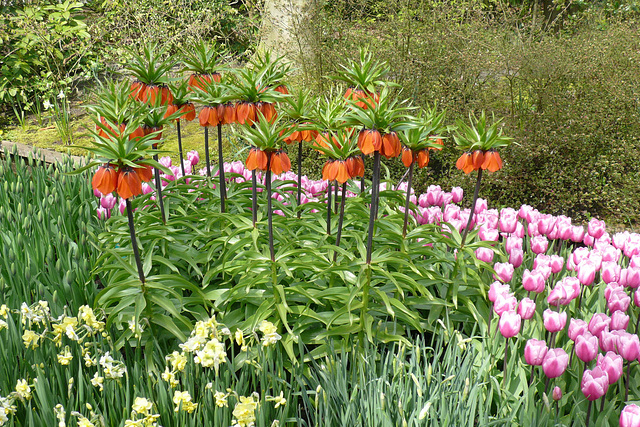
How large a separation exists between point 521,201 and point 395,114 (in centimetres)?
373

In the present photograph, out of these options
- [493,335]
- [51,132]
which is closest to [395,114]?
[493,335]

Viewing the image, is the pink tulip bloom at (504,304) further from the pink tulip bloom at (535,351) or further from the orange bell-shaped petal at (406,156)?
the orange bell-shaped petal at (406,156)

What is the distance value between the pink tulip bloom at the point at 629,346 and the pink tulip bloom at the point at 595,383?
13cm

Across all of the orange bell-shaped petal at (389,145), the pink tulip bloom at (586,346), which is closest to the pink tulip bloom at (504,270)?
the pink tulip bloom at (586,346)

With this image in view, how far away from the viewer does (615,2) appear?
387 inches

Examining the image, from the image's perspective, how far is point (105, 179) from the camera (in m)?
1.71

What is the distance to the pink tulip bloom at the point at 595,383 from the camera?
1.63m

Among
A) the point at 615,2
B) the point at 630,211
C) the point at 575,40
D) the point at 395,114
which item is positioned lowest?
the point at 630,211

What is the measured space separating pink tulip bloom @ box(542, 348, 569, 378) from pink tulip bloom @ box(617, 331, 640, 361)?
0.20 metres

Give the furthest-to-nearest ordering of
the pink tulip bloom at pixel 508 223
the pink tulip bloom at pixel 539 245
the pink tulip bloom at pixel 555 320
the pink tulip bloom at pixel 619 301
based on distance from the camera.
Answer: the pink tulip bloom at pixel 508 223 < the pink tulip bloom at pixel 539 245 < the pink tulip bloom at pixel 619 301 < the pink tulip bloom at pixel 555 320

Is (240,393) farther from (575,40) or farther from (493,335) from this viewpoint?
(575,40)

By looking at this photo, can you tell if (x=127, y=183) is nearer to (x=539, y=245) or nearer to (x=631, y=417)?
(x=631, y=417)

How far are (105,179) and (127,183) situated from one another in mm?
68

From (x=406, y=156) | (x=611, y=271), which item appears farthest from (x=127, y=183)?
(x=611, y=271)
